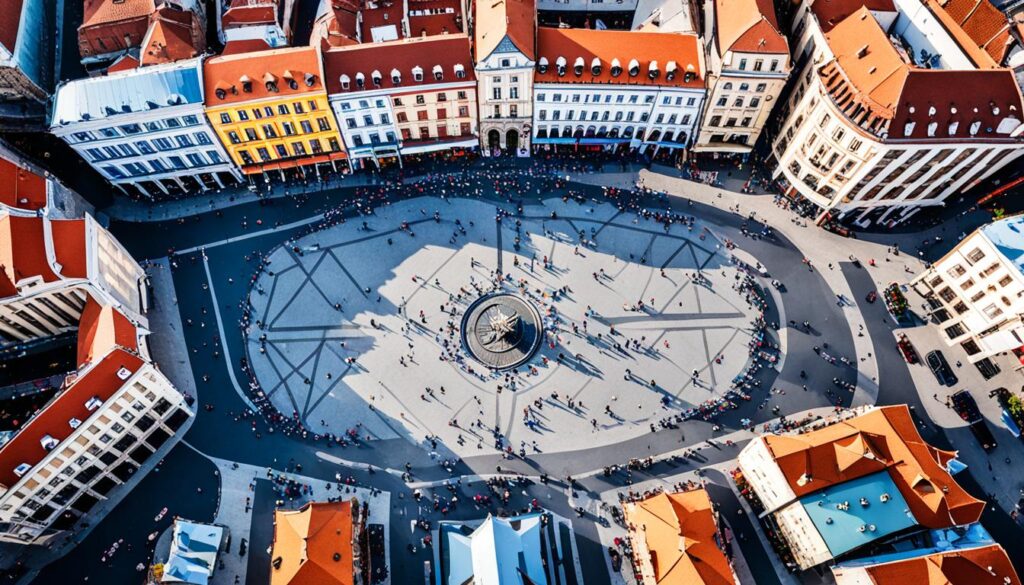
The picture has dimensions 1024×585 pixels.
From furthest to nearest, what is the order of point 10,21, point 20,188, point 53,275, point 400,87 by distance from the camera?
point 10,21, point 400,87, point 20,188, point 53,275

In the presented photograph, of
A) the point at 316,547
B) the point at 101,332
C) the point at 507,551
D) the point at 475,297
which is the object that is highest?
the point at 101,332

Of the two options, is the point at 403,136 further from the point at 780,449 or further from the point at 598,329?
the point at 780,449

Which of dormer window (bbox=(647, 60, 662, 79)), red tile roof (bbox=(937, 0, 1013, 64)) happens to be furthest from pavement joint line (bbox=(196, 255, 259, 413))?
red tile roof (bbox=(937, 0, 1013, 64))

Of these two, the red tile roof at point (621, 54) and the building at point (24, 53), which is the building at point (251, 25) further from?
the red tile roof at point (621, 54)

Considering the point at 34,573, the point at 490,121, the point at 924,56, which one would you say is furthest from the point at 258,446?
the point at 924,56

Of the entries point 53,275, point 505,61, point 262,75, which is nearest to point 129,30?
point 262,75

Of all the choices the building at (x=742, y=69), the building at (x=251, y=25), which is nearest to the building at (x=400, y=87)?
the building at (x=251, y=25)

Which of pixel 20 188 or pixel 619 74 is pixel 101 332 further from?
pixel 619 74
